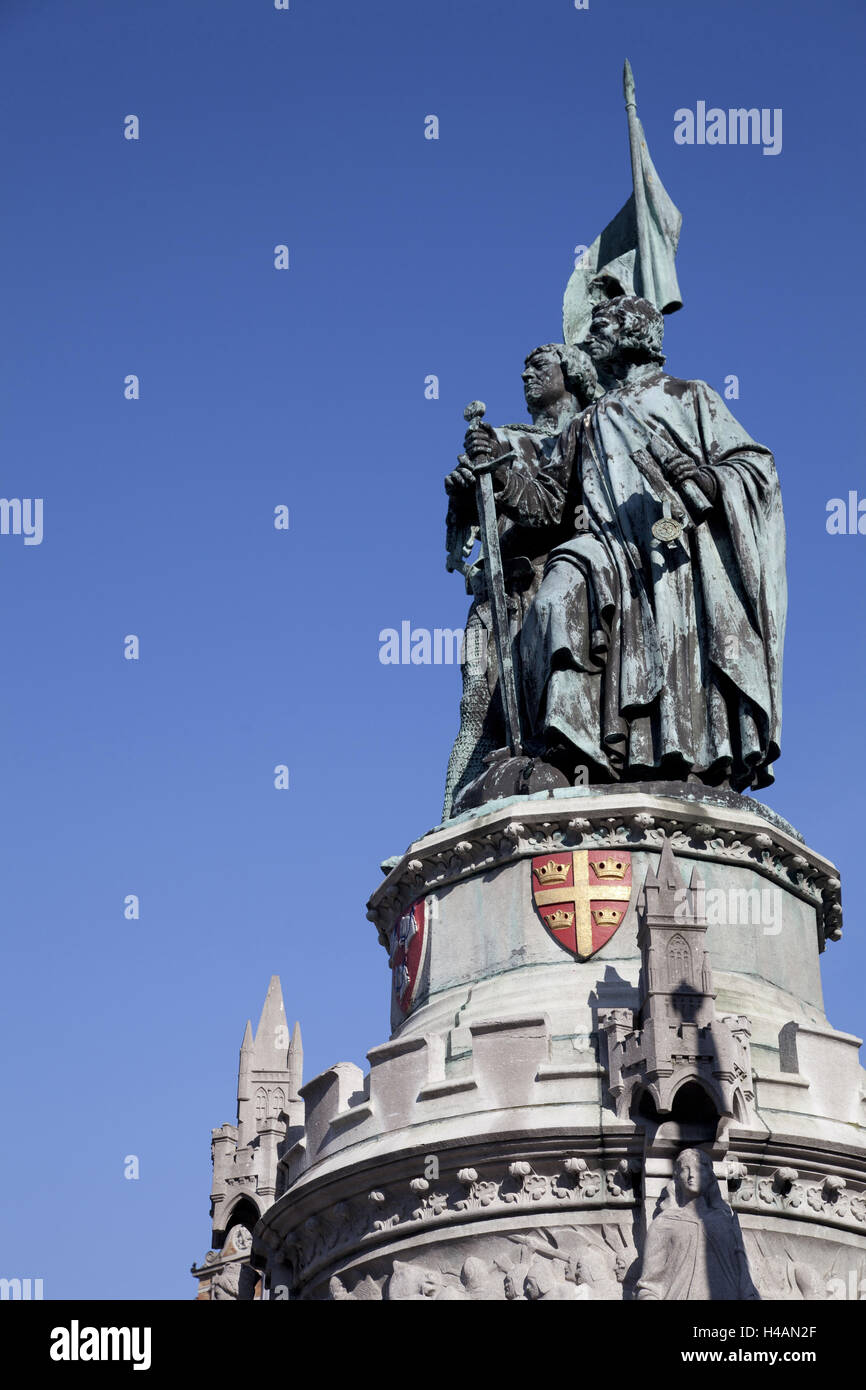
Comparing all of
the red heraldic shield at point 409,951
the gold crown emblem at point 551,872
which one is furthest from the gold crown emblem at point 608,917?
the red heraldic shield at point 409,951

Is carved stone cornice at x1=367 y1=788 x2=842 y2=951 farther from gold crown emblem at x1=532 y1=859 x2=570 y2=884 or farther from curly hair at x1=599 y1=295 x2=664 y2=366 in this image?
curly hair at x1=599 y1=295 x2=664 y2=366

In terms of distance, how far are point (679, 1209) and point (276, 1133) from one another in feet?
31.8

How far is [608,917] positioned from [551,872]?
744 mm

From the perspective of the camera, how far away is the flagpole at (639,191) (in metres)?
28.5

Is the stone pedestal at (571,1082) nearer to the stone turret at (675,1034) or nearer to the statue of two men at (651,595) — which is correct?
the stone turret at (675,1034)

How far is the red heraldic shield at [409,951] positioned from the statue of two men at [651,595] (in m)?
2.15

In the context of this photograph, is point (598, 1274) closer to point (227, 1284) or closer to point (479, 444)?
point (227, 1284)

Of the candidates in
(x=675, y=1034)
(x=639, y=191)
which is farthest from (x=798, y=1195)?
(x=639, y=191)

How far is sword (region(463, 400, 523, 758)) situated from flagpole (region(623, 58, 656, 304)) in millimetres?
3439
